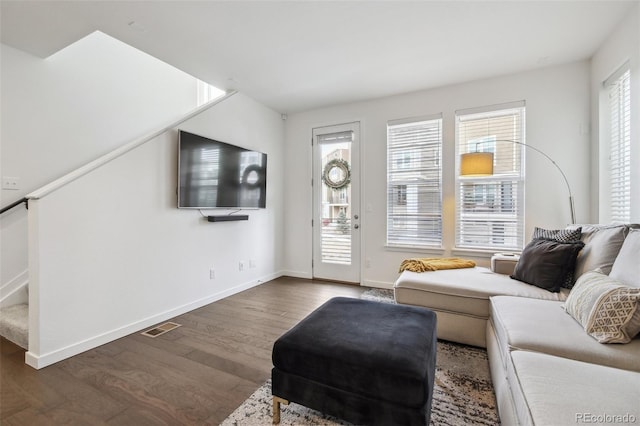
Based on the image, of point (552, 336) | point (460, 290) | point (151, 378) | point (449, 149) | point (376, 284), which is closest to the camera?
point (552, 336)

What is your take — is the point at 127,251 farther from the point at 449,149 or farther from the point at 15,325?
the point at 449,149

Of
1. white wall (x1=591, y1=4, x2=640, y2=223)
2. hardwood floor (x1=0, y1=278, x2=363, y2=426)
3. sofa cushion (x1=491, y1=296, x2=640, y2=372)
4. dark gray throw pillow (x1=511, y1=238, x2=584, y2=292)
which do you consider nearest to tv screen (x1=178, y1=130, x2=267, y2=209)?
hardwood floor (x1=0, y1=278, x2=363, y2=426)

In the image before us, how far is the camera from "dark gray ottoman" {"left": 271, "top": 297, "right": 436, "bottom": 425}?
1.18m

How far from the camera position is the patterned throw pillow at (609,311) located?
1.28m

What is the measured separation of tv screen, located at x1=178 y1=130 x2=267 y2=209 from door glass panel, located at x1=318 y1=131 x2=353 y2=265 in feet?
3.13

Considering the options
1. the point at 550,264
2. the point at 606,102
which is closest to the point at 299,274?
the point at 550,264

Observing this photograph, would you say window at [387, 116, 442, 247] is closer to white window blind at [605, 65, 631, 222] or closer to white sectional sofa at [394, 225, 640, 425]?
white sectional sofa at [394, 225, 640, 425]

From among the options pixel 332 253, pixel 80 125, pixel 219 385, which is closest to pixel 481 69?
pixel 332 253

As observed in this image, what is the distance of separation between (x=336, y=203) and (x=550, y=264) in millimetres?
2716

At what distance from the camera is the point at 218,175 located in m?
3.37

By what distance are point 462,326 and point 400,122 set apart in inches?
107

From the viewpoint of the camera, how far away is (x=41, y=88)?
8.61ft

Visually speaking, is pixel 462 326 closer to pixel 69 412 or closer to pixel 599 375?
pixel 599 375

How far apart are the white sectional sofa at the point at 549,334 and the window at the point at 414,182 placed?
46.0 inches
